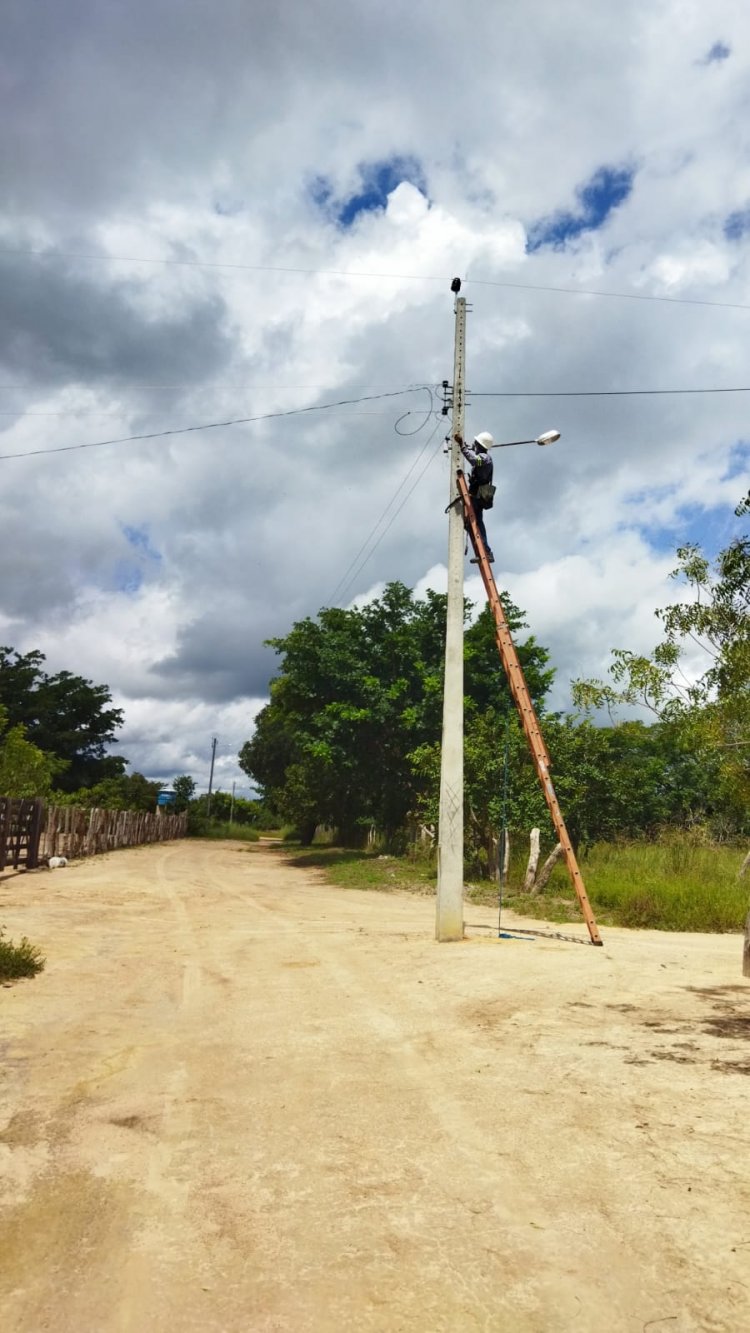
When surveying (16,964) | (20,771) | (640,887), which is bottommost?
(16,964)

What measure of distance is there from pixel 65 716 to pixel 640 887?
51251 millimetres

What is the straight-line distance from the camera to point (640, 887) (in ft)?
51.7

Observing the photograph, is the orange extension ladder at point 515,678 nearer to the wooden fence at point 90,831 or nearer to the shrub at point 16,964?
the shrub at point 16,964

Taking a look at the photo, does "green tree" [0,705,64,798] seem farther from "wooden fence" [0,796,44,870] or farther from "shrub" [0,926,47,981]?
"shrub" [0,926,47,981]

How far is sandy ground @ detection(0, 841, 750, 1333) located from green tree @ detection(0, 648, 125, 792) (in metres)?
53.0

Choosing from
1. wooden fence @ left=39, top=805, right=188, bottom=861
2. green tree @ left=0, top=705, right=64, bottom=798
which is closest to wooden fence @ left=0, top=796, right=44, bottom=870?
wooden fence @ left=39, top=805, right=188, bottom=861

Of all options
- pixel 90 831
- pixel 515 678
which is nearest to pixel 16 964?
pixel 515 678

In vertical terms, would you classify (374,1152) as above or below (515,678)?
below

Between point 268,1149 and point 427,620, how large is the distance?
28497 millimetres

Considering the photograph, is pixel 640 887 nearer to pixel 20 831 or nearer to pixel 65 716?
pixel 20 831

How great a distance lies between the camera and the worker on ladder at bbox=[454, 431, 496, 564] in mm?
12859

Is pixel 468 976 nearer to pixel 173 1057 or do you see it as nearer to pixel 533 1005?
pixel 533 1005

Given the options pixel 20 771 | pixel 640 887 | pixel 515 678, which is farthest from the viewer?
pixel 20 771

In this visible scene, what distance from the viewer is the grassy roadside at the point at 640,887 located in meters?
14.4
